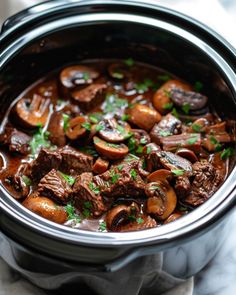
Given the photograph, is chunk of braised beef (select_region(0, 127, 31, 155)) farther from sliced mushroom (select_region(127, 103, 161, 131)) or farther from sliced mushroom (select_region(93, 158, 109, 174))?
sliced mushroom (select_region(127, 103, 161, 131))

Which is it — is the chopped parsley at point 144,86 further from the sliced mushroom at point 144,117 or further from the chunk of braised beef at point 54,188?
the chunk of braised beef at point 54,188

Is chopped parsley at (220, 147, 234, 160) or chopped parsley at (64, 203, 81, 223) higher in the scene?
chopped parsley at (220, 147, 234, 160)

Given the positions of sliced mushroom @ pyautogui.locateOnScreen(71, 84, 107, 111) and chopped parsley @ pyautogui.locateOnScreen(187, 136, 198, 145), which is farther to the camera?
sliced mushroom @ pyautogui.locateOnScreen(71, 84, 107, 111)

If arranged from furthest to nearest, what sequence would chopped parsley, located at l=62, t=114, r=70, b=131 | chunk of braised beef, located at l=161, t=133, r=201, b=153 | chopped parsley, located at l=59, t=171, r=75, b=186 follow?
chopped parsley, located at l=62, t=114, r=70, b=131, chunk of braised beef, located at l=161, t=133, r=201, b=153, chopped parsley, located at l=59, t=171, r=75, b=186

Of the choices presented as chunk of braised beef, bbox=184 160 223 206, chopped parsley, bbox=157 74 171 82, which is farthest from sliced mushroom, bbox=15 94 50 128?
chunk of braised beef, bbox=184 160 223 206

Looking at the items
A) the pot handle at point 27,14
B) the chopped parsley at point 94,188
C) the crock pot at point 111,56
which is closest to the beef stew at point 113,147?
the chopped parsley at point 94,188

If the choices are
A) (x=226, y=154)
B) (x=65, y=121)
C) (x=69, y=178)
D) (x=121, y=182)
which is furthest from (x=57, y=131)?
(x=226, y=154)
